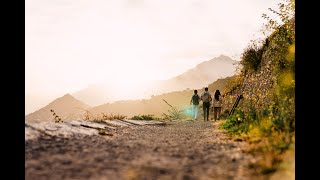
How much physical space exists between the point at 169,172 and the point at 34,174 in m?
1.47

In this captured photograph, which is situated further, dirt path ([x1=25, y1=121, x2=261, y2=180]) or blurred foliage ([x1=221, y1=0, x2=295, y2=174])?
blurred foliage ([x1=221, y1=0, x2=295, y2=174])

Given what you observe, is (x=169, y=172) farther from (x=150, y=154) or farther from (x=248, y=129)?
(x=248, y=129)

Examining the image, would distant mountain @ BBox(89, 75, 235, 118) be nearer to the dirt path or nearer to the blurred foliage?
the blurred foliage

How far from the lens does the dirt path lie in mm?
4332

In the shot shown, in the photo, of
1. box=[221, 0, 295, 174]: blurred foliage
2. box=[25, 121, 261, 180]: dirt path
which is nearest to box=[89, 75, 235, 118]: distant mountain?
box=[221, 0, 295, 174]: blurred foliage

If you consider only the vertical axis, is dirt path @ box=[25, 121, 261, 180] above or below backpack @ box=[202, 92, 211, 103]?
below

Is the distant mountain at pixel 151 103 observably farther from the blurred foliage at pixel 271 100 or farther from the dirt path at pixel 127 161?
the dirt path at pixel 127 161

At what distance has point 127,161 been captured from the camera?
4.95 metres

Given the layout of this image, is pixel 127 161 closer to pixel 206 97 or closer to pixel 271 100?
pixel 271 100

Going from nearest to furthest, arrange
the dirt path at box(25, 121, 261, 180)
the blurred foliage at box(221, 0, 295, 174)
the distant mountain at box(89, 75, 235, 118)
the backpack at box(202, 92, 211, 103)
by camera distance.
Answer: the dirt path at box(25, 121, 261, 180)
the blurred foliage at box(221, 0, 295, 174)
the backpack at box(202, 92, 211, 103)
the distant mountain at box(89, 75, 235, 118)

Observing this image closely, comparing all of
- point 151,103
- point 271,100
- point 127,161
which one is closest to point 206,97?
point 271,100

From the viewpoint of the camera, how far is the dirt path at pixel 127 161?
171 inches

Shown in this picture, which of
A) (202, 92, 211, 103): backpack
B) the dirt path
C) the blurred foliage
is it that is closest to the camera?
the dirt path
